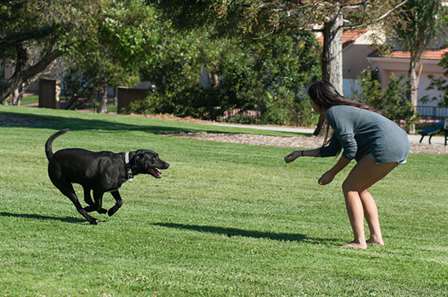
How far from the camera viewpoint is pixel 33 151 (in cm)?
1964

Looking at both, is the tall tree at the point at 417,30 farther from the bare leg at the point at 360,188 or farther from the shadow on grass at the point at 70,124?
the bare leg at the point at 360,188

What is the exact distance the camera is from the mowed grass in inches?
302

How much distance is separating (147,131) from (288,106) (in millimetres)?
12325

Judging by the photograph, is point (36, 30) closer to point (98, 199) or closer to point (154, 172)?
point (98, 199)

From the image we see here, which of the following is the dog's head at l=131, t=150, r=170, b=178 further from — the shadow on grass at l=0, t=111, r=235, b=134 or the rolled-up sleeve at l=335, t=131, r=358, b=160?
the shadow on grass at l=0, t=111, r=235, b=134

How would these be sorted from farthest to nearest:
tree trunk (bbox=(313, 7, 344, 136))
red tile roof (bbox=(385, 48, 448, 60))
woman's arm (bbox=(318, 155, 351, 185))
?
red tile roof (bbox=(385, 48, 448, 60)) < tree trunk (bbox=(313, 7, 344, 136)) < woman's arm (bbox=(318, 155, 351, 185))

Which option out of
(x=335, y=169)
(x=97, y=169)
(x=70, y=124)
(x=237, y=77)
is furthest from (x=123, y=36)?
(x=335, y=169)

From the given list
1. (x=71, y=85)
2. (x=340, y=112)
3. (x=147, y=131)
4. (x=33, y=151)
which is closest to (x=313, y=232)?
(x=340, y=112)

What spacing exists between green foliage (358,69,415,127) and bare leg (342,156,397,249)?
25104 millimetres

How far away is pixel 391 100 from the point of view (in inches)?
1375

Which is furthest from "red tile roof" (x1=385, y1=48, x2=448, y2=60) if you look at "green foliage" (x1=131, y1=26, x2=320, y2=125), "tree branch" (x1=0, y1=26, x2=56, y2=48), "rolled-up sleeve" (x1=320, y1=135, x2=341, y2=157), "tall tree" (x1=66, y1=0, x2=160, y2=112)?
"rolled-up sleeve" (x1=320, y1=135, x2=341, y2=157)

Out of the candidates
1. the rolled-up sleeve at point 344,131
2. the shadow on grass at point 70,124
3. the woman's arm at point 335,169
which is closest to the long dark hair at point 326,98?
the rolled-up sleeve at point 344,131

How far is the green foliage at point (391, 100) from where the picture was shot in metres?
34.7

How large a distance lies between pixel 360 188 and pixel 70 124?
18.9m
